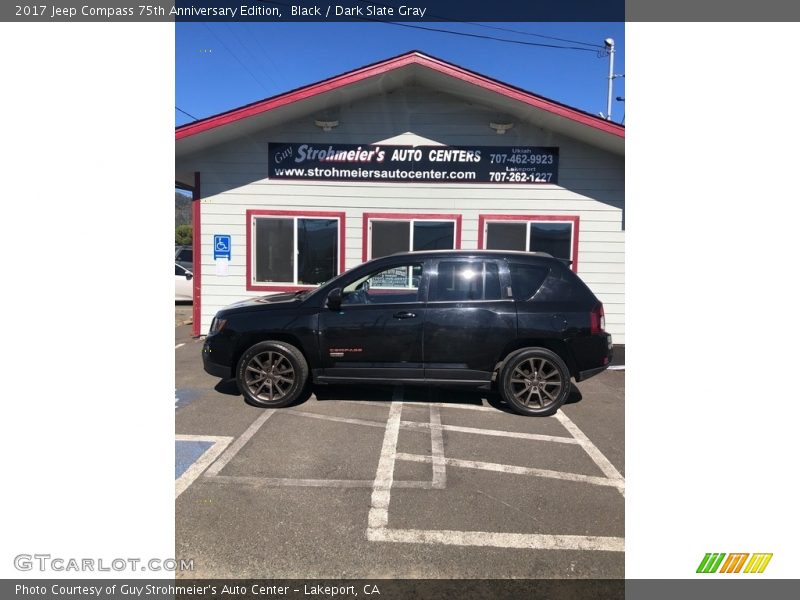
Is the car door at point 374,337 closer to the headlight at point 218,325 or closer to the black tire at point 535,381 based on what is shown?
the black tire at point 535,381

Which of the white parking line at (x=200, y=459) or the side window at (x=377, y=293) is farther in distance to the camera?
the side window at (x=377, y=293)

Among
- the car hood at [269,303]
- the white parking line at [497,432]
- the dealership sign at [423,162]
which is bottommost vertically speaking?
the white parking line at [497,432]

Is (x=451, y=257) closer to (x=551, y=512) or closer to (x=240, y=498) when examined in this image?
(x=551, y=512)

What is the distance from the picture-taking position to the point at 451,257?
4.96m

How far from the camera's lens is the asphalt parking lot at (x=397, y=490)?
253cm

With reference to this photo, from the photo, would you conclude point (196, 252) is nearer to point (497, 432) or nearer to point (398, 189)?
point (398, 189)

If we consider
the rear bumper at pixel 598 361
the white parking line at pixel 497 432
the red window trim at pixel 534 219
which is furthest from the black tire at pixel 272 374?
the red window trim at pixel 534 219

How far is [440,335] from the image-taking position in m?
4.75

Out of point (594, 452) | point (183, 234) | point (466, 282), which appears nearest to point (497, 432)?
point (594, 452)

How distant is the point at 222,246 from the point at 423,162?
397 centimetres

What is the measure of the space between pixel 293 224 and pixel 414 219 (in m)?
2.22
